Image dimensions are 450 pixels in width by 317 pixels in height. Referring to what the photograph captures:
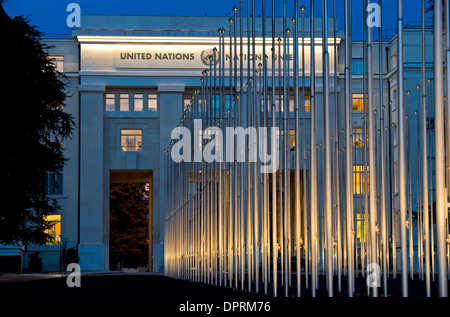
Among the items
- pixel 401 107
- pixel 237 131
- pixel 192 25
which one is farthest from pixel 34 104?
pixel 192 25

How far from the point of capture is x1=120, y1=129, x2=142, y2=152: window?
235 ft

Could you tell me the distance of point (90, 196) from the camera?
6962 cm

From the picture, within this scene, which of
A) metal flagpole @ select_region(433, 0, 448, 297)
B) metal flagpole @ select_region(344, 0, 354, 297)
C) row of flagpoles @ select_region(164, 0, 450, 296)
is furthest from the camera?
metal flagpole @ select_region(344, 0, 354, 297)

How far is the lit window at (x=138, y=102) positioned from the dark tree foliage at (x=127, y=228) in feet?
69.9

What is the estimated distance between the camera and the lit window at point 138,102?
2852 inches

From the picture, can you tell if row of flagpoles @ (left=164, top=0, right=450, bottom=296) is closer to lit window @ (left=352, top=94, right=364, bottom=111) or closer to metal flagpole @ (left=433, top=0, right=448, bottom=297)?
metal flagpole @ (left=433, top=0, right=448, bottom=297)

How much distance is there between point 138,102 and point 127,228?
24.5 m

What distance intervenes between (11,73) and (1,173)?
405cm

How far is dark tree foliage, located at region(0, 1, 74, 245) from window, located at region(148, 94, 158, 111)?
1299 inches

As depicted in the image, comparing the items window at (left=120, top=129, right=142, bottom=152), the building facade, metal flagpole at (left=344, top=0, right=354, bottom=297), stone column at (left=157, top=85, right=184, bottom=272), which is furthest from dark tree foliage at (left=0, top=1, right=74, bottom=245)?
window at (left=120, top=129, right=142, bottom=152)
